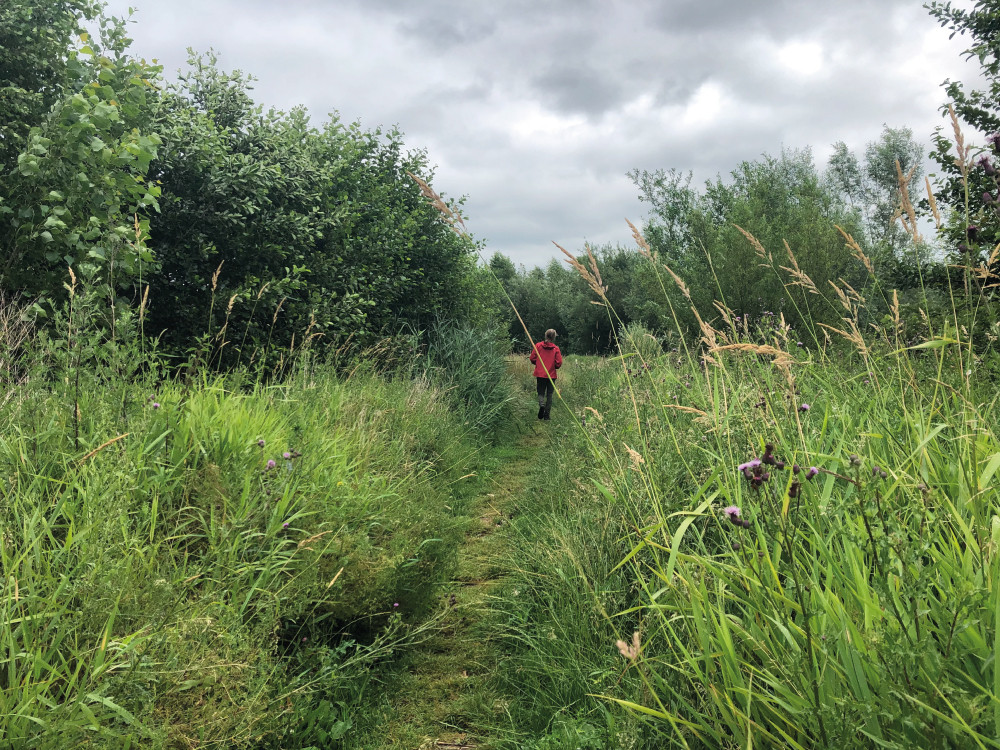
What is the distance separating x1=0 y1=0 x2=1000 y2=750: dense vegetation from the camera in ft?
5.36

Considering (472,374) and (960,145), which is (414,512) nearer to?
(960,145)

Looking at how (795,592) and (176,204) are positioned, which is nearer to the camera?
(795,592)

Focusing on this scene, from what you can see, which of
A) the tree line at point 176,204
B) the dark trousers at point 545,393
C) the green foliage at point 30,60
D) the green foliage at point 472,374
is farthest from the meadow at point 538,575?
the dark trousers at point 545,393

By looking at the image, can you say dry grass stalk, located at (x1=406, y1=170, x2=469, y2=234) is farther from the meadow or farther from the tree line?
the tree line

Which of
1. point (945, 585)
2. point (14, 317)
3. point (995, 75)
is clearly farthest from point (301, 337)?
point (995, 75)

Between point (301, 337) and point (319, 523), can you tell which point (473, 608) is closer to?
point (319, 523)

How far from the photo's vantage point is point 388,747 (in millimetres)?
2678

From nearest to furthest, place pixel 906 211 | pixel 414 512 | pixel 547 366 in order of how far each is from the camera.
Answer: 1. pixel 906 211
2. pixel 414 512
3. pixel 547 366

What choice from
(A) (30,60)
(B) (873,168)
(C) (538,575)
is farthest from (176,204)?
(B) (873,168)

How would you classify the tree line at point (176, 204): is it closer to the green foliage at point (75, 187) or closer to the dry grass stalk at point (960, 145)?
the green foliage at point (75, 187)

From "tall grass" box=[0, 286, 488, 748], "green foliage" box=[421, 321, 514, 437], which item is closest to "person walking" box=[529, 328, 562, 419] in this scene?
"green foliage" box=[421, 321, 514, 437]

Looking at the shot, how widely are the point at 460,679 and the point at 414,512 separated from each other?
135 cm

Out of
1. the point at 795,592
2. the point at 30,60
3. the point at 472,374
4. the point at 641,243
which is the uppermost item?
the point at 30,60

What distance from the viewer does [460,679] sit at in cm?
319
